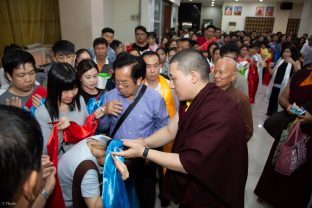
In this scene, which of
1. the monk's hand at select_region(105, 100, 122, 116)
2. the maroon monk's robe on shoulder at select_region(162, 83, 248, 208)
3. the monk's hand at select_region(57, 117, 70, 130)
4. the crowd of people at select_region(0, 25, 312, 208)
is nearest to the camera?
the crowd of people at select_region(0, 25, 312, 208)

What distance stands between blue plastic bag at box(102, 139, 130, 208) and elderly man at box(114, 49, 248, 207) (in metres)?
0.09

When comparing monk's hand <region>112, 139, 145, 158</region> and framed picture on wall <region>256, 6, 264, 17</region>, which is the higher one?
framed picture on wall <region>256, 6, 264, 17</region>

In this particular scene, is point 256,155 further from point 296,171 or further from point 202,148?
point 202,148

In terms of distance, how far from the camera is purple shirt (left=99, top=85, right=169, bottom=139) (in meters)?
1.82

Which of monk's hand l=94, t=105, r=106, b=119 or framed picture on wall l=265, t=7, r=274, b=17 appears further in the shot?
framed picture on wall l=265, t=7, r=274, b=17

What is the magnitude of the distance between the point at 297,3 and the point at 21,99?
1792cm

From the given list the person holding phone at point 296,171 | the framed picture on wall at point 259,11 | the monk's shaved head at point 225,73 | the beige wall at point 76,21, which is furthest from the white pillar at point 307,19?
the monk's shaved head at point 225,73

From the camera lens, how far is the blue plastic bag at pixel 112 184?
1297mm

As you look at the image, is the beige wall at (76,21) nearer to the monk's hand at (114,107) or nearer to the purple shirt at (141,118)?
the purple shirt at (141,118)

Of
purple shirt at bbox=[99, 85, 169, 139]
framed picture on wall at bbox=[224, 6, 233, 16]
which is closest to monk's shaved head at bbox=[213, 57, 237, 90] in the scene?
purple shirt at bbox=[99, 85, 169, 139]

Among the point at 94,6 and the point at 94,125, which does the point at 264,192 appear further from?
the point at 94,6

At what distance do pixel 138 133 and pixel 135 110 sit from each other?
0.18 m

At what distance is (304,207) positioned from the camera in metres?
2.18

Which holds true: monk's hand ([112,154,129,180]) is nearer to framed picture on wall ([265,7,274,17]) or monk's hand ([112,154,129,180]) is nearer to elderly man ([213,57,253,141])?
elderly man ([213,57,253,141])
